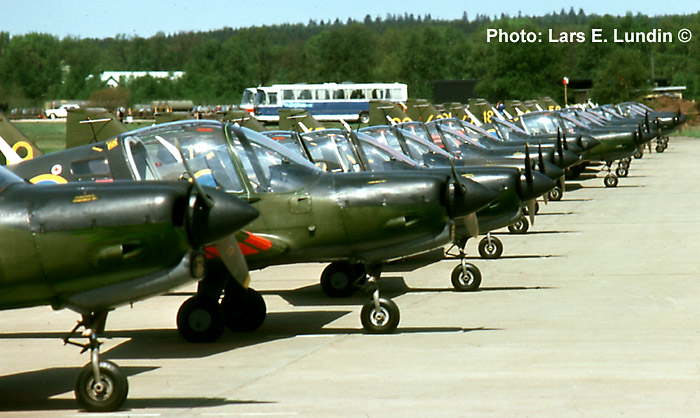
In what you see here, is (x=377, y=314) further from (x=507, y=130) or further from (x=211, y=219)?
(x=507, y=130)

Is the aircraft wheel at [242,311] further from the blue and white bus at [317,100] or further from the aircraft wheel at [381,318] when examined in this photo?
the blue and white bus at [317,100]

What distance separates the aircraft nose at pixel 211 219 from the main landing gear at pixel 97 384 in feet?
2.78

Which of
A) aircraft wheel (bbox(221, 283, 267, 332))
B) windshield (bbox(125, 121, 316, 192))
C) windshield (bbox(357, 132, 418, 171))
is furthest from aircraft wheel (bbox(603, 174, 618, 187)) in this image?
aircraft wheel (bbox(221, 283, 267, 332))

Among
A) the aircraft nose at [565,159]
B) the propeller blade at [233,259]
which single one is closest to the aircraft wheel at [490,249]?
the aircraft nose at [565,159]

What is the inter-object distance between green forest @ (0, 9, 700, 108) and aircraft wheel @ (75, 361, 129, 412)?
35.9 meters

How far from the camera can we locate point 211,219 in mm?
7121

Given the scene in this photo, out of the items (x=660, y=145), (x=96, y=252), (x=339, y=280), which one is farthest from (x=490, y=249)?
(x=660, y=145)

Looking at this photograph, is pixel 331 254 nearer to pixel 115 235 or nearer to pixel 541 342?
pixel 541 342

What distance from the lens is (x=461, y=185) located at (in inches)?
409

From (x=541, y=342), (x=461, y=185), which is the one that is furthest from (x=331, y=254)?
(x=541, y=342)

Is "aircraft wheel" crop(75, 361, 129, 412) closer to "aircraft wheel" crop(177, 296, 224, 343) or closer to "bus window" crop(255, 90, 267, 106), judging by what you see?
"aircraft wheel" crop(177, 296, 224, 343)

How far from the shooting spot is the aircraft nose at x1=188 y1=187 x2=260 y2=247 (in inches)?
280

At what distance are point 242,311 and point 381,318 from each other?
153 cm

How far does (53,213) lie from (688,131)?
71.5 meters
